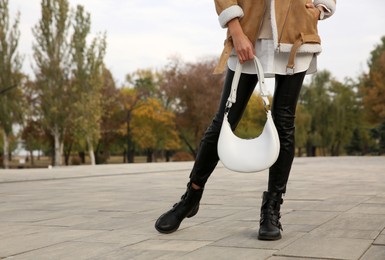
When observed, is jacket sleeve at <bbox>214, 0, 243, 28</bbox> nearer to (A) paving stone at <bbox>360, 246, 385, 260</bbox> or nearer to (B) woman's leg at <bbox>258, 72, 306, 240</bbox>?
(B) woman's leg at <bbox>258, 72, 306, 240</bbox>

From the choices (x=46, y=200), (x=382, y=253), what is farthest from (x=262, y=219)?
(x=46, y=200)

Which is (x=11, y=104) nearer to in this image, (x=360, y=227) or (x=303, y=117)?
(x=303, y=117)

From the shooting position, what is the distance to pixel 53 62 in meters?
34.7

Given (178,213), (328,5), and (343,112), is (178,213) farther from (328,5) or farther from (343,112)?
(343,112)

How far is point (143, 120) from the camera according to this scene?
147 feet

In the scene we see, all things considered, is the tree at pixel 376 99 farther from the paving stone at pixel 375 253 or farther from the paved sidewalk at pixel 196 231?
the paving stone at pixel 375 253

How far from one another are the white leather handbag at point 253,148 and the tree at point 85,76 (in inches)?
1304

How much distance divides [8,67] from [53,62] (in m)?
2.85

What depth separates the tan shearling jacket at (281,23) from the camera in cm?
339

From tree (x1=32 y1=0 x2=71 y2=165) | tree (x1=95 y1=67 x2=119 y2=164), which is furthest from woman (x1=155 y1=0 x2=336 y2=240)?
tree (x1=95 y1=67 x2=119 y2=164)

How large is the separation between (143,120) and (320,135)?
16.7 m

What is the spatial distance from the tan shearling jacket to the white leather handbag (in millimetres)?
251

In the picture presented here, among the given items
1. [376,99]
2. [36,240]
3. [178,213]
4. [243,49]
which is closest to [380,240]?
[178,213]

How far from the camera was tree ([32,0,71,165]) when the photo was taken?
3446 cm
